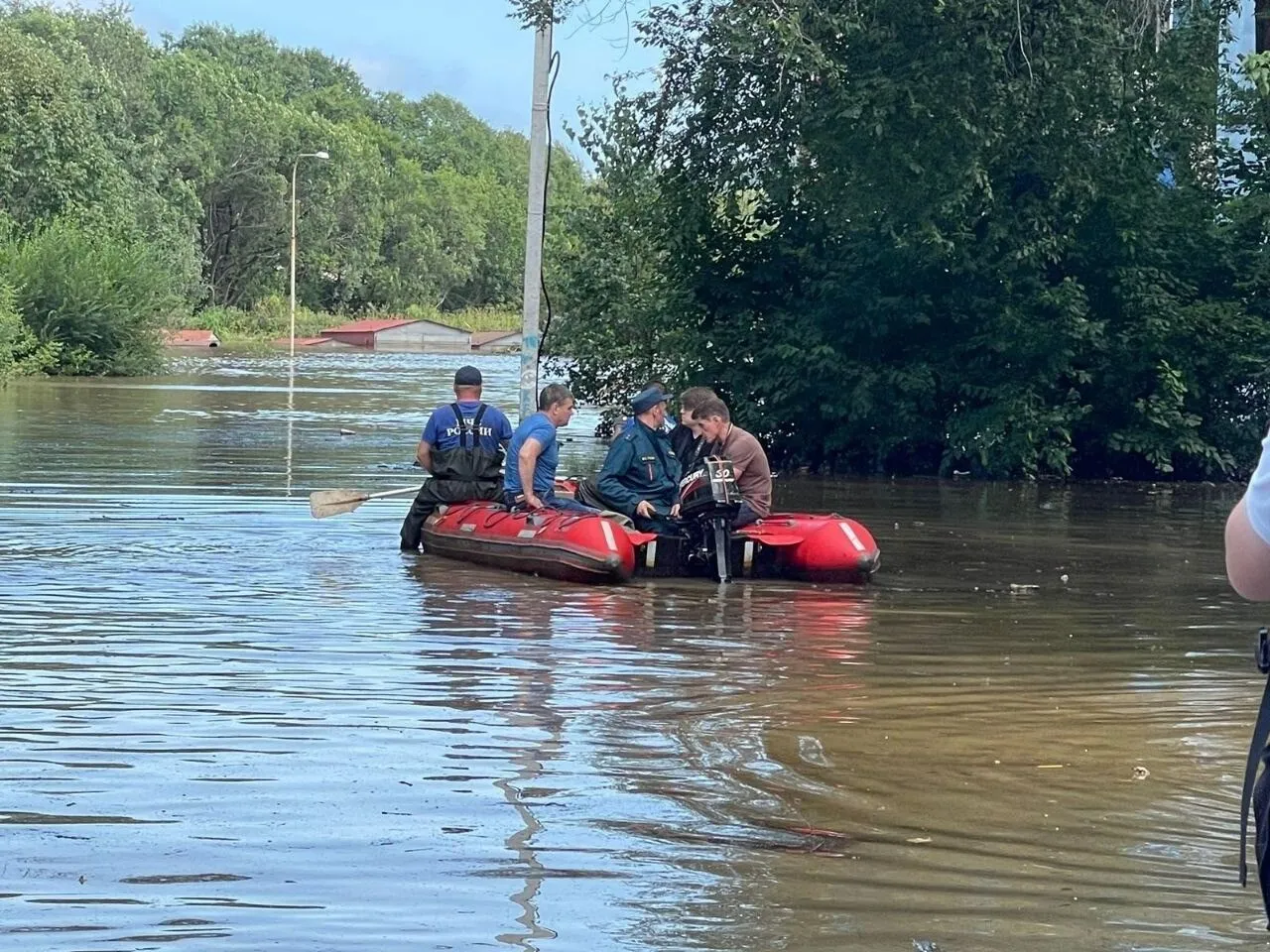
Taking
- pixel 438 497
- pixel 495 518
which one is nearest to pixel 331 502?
pixel 438 497

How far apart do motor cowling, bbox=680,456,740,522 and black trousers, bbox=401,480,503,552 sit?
2344 millimetres

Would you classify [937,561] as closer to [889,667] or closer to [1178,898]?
[889,667]

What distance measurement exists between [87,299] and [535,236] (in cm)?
3500

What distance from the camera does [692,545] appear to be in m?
14.5

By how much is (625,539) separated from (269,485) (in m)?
9.00

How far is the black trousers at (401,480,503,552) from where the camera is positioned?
16000mm

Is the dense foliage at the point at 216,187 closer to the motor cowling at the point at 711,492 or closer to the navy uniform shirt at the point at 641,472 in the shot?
the navy uniform shirt at the point at 641,472

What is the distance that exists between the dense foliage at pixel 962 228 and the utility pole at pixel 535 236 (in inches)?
96.4

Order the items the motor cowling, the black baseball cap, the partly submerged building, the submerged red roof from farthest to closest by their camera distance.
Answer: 1. the submerged red roof
2. the partly submerged building
3. the black baseball cap
4. the motor cowling

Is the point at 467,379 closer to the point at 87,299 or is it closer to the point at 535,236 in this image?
the point at 535,236

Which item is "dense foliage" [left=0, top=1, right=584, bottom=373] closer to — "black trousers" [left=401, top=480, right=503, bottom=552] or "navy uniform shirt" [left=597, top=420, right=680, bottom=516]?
"black trousers" [left=401, top=480, right=503, bottom=552]

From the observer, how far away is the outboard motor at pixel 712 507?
13.9 m

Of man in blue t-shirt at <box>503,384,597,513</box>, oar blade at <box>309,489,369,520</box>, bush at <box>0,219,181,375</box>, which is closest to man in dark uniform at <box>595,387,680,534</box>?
man in blue t-shirt at <box>503,384,597,513</box>

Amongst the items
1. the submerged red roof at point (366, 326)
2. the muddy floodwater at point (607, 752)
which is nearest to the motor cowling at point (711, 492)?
the muddy floodwater at point (607, 752)
